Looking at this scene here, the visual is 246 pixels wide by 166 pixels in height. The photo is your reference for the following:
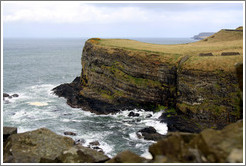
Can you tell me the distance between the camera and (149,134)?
4722 centimetres

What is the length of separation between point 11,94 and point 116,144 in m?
47.6

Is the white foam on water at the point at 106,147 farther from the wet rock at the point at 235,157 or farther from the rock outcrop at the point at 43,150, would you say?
the wet rock at the point at 235,157

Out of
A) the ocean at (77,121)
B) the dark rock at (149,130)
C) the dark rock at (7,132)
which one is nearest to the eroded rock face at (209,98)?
the ocean at (77,121)

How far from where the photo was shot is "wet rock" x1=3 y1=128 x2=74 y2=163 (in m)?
29.3

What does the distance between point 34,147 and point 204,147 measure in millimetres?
21901

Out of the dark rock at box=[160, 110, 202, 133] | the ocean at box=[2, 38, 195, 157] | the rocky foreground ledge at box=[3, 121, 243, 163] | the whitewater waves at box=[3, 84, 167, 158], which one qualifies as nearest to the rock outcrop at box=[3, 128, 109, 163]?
the rocky foreground ledge at box=[3, 121, 243, 163]

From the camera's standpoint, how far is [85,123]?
55344mm

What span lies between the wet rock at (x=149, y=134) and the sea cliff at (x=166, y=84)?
13.9 feet

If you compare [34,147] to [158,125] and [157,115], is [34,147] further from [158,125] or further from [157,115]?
[157,115]

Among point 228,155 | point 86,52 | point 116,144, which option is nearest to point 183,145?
point 228,155

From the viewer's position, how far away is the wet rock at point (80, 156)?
26.8 meters

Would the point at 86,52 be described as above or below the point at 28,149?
above

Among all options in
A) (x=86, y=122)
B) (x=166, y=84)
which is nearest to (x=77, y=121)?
(x=86, y=122)

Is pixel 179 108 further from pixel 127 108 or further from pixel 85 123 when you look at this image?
pixel 85 123
